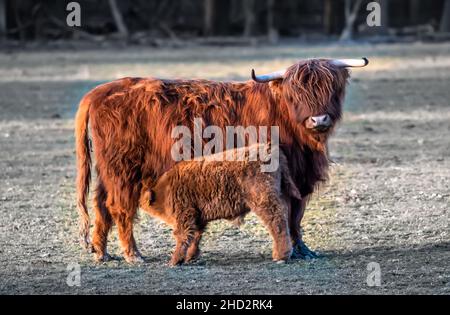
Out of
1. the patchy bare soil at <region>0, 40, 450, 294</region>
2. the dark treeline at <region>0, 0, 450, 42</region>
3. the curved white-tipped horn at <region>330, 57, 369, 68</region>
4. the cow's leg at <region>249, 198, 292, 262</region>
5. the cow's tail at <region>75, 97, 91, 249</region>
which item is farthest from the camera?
the dark treeline at <region>0, 0, 450, 42</region>

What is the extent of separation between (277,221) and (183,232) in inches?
26.6

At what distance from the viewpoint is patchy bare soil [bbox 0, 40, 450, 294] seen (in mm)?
7590

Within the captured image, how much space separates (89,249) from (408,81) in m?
15.7

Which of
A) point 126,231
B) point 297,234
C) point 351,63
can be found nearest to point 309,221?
point 297,234

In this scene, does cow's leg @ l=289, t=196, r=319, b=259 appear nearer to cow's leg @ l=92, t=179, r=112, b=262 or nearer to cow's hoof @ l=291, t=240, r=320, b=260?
cow's hoof @ l=291, t=240, r=320, b=260

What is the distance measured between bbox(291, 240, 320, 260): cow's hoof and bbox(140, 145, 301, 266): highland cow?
26 cm

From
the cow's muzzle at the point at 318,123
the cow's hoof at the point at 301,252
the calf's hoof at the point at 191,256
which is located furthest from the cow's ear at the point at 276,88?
the calf's hoof at the point at 191,256

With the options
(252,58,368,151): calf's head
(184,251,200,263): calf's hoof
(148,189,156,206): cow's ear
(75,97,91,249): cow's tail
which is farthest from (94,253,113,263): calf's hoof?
(252,58,368,151): calf's head

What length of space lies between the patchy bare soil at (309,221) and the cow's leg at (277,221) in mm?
113

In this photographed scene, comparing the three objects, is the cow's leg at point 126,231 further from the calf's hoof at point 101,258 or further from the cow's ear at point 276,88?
the cow's ear at point 276,88

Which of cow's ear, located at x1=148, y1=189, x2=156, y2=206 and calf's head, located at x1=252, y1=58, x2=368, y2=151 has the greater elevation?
calf's head, located at x1=252, y1=58, x2=368, y2=151

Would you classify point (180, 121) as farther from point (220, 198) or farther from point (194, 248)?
point (194, 248)

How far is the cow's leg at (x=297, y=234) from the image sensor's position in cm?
838

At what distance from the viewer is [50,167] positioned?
13344mm
